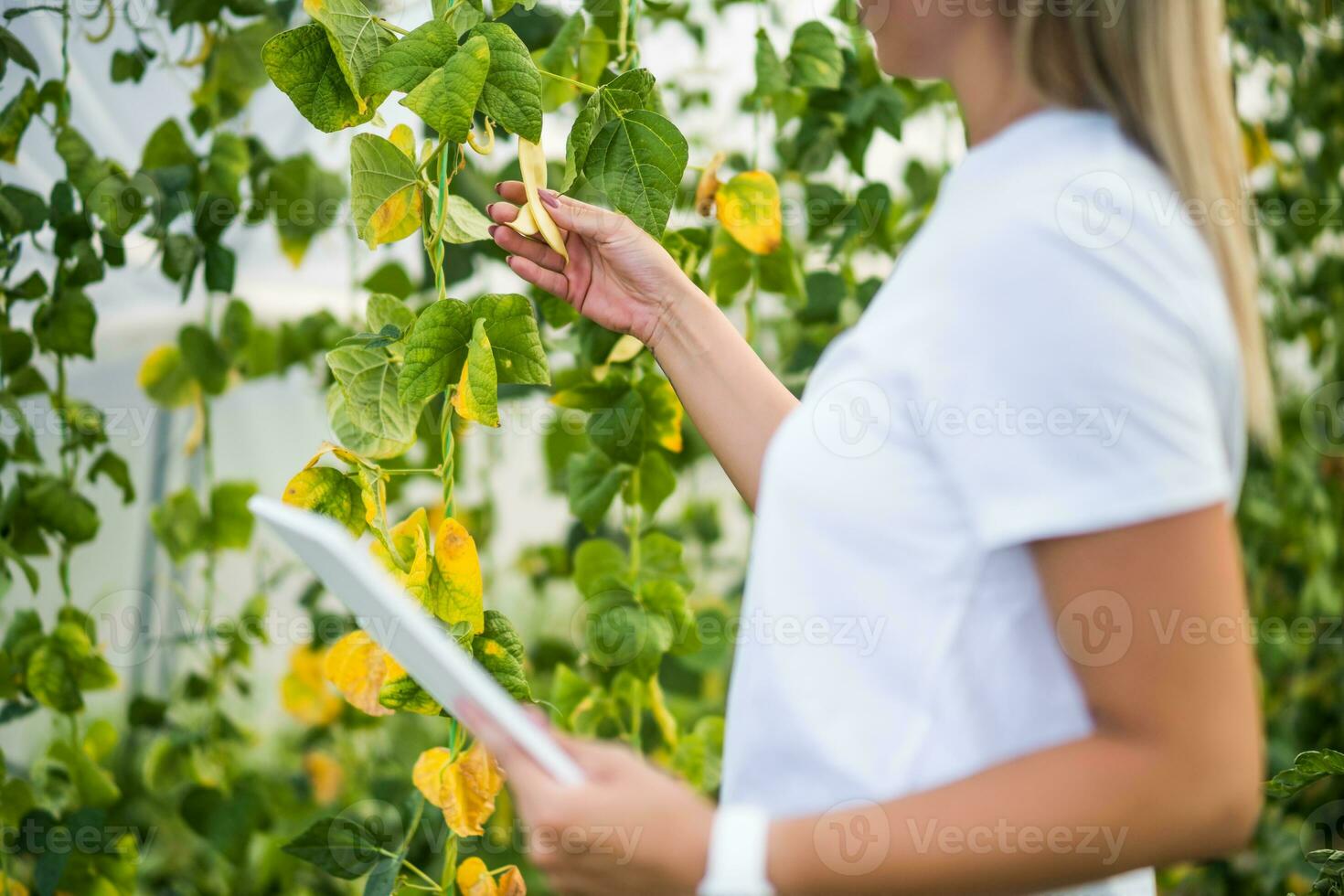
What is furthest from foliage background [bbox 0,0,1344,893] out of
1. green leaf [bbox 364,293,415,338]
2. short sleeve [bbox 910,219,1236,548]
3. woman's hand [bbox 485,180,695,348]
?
short sleeve [bbox 910,219,1236,548]

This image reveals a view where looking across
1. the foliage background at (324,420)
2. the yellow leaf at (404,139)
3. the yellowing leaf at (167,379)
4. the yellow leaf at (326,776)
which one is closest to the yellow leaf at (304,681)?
the foliage background at (324,420)

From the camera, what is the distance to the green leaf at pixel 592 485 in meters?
0.95

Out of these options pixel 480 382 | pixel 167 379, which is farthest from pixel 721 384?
pixel 167 379

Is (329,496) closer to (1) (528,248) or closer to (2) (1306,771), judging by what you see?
(1) (528,248)

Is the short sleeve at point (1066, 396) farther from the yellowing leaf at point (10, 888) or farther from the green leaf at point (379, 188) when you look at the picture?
the yellowing leaf at point (10, 888)

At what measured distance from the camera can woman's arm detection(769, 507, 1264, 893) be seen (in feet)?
1.36

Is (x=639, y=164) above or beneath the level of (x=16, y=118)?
beneath

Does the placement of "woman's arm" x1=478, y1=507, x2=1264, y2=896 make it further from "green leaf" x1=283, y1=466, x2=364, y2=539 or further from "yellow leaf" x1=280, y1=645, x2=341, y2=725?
"yellow leaf" x1=280, y1=645, x2=341, y2=725

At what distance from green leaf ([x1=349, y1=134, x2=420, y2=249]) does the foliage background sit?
0.31 metres

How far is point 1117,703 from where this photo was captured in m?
0.43

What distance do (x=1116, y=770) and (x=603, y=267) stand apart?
1.61ft

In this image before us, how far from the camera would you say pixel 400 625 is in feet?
1.38

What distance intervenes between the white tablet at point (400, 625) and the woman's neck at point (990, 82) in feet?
1.11

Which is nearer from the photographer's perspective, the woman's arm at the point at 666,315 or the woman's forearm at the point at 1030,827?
the woman's forearm at the point at 1030,827
